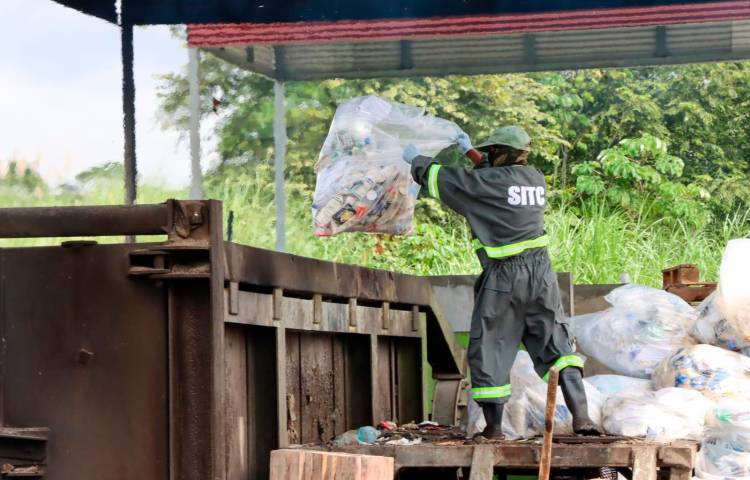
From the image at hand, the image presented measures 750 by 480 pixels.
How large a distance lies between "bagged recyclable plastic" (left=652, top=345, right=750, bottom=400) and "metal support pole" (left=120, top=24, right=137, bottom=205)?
3682 millimetres

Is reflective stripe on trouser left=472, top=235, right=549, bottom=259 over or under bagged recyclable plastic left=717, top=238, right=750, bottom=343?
over

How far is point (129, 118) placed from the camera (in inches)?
345

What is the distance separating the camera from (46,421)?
4277 millimetres

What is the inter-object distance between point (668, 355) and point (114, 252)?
10.4 feet

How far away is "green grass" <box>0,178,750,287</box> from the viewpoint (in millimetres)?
11703

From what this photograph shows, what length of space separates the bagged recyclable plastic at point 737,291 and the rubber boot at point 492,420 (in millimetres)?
1430

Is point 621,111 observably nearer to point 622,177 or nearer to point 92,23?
point 622,177

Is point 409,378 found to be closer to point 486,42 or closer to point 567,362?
point 567,362

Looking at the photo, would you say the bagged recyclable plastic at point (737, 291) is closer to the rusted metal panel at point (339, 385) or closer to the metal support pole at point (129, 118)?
the rusted metal panel at point (339, 385)

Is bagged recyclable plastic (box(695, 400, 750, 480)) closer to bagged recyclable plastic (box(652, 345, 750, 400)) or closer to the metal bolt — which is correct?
bagged recyclable plastic (box(652, 345, 750, 400))

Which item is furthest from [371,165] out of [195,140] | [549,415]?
[195,140]

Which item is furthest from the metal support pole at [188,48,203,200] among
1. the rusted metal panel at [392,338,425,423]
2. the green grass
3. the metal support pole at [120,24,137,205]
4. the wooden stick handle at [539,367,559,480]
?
the wooden stick handle at [539,367,559,480]

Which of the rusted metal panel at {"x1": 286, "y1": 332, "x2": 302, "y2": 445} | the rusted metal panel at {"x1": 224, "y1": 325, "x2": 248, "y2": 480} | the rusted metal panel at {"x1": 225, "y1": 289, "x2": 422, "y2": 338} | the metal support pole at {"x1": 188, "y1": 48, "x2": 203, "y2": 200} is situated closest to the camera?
the rusted metal panel at {"x1": 224, "y1": 325, "x2": 248, "y2": 480}

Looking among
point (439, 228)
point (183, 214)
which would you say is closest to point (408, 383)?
point (183, 214)
